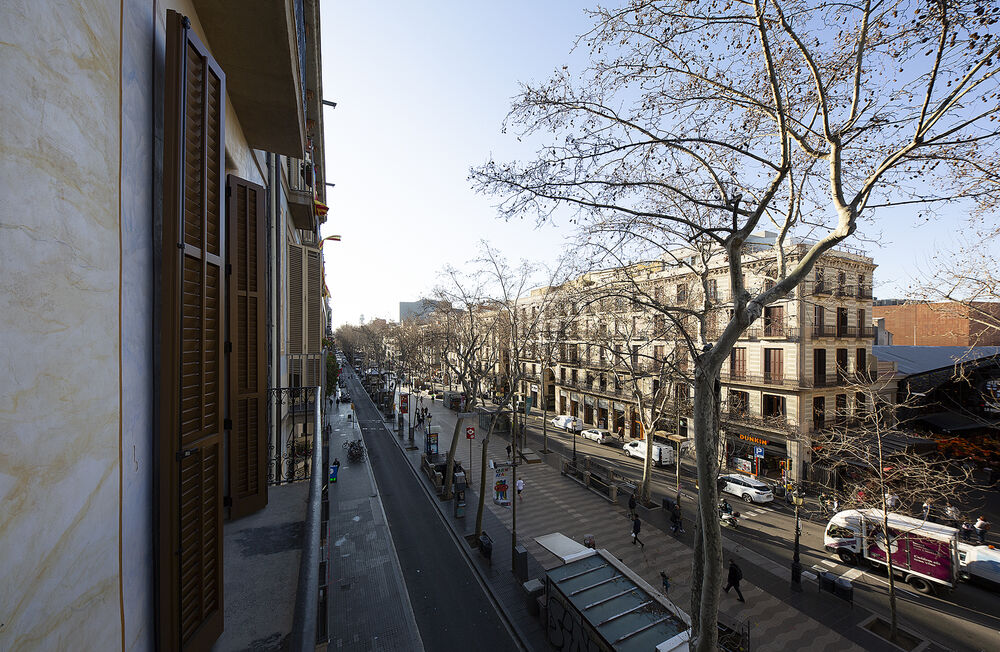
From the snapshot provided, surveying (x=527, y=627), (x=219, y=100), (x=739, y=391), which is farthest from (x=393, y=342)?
(x=219, y=100)

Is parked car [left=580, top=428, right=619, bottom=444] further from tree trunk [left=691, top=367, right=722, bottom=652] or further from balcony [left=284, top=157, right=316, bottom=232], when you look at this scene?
tree trunk [left=691, top=367, right=722, bottom=652]

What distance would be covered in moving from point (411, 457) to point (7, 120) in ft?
95.1

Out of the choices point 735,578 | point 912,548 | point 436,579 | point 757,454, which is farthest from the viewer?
point 757,454

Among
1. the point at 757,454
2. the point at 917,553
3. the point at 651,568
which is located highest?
the point at 757,454

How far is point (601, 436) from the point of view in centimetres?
3191

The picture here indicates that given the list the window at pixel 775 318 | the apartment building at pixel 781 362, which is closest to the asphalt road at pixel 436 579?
the apartment building at pixel 781 362

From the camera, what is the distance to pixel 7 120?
1481mm

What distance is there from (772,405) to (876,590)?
12.0 metres

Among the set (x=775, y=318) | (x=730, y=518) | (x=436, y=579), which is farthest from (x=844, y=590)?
(x=775, y=318)

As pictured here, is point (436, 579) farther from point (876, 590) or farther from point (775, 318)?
point (775, 318)

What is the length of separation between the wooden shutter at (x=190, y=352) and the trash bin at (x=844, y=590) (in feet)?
54.1

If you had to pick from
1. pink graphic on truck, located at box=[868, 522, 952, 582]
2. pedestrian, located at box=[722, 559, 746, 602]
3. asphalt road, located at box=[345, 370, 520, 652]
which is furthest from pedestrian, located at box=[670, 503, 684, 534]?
asphalt road, located at box=[345, 370, 520, 652]

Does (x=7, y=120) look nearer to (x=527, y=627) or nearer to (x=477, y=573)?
(x=527, y=627)

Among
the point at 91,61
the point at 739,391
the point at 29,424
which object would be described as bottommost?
the point at 739,391
